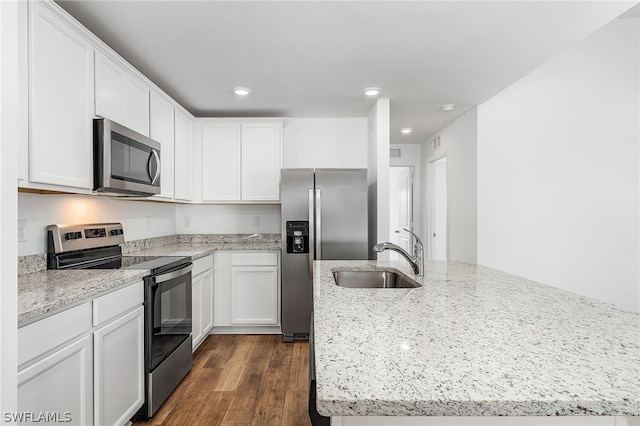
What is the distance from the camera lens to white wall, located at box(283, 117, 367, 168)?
4250 mm

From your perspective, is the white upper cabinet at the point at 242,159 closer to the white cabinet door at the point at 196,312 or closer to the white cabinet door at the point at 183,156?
the white cabinet door at the point at 183,156

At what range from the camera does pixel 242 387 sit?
2562 mm

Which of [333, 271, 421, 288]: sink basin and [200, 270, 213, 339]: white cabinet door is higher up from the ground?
[333, 271, 421, 288]: sink basin

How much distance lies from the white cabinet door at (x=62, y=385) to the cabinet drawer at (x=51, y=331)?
43mm

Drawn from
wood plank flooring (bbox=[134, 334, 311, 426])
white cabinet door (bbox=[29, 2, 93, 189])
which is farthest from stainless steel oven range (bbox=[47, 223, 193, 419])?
white cabinet door (bbox=[29, 2, 93, 189])

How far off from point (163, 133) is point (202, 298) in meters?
1.49

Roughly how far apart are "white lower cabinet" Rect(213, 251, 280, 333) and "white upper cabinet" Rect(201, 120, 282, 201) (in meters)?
0.67

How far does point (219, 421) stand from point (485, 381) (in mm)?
1962

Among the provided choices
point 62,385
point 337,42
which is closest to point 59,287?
point 62,385

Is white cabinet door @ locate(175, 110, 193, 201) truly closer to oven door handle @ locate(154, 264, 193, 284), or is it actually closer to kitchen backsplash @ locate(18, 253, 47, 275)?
oven door handle @ locate(154, 264, 193, 284)

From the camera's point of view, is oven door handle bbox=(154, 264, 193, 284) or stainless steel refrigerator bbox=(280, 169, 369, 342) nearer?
oven door handle bbox=(154, 264, 193, 284)

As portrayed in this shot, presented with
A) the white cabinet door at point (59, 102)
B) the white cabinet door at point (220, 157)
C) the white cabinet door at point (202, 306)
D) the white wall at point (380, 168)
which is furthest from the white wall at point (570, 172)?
the white cabinet door at point (59, 102)

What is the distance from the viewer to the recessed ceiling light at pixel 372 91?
3.21 metres

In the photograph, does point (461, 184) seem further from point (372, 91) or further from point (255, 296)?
point (255, 296)
